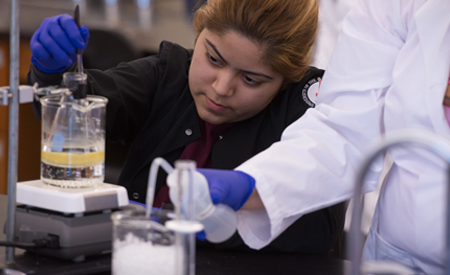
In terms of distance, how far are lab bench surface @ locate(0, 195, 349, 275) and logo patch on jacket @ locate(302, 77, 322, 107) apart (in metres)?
0.56

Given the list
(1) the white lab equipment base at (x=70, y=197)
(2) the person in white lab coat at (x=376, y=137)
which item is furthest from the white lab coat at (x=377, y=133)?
(1) the white lab equipment base at (x=70, y=197)

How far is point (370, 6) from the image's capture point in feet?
3.59

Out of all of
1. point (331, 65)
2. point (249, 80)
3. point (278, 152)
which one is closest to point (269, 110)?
point (249, 80)

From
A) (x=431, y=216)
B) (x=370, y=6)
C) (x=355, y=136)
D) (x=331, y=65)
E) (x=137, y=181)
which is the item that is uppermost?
(x=370, y=6)

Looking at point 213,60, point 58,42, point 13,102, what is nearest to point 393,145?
point 13,102

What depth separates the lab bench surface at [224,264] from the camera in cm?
84

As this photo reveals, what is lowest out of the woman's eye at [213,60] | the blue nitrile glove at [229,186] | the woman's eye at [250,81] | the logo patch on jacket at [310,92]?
the blue nitrile glove at [229,186]

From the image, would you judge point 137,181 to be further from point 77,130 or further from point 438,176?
point 438,176

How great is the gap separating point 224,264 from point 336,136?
35 cm

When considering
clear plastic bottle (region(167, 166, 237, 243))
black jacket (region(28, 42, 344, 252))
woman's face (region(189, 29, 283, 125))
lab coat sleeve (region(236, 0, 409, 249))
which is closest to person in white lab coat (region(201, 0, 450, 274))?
lab coat sleeve (region(236, 0, 409, 249))

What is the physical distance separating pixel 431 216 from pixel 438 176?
0.25 feet

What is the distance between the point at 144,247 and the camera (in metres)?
0.66

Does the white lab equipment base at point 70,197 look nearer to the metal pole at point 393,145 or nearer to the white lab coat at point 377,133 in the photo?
the white lab coat at point 377,133

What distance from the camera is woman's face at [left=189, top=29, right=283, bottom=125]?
1275mm
